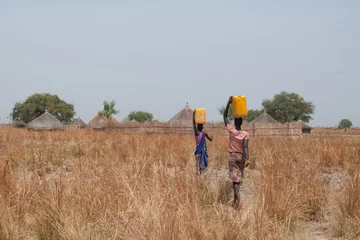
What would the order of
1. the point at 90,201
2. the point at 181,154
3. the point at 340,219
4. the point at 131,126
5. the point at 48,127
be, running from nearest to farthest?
the point at 90,201 < the point at 340,219 < the point at 181,154 < the point at 131,126 < the point at 48,127

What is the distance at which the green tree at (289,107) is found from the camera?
75000 mm

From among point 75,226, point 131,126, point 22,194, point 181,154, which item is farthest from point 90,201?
point 131,126

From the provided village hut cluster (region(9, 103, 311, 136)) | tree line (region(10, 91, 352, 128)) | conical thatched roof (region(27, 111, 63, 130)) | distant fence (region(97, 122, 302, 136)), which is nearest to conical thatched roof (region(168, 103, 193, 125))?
village hut cluster (region(9, 103, 311, 136))

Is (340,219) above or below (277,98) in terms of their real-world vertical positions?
below

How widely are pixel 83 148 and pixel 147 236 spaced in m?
9.39

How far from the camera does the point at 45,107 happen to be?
74438mm

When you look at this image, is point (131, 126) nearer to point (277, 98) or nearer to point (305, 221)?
point (305, 221)

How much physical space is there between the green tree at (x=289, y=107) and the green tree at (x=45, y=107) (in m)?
33.2

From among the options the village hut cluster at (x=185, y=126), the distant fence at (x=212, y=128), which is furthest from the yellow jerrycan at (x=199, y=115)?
the distant fence at (x=212, y=128)

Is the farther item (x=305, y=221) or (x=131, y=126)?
(x=131, y=126)

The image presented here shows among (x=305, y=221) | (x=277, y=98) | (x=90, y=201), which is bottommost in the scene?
(x=305, y=221)

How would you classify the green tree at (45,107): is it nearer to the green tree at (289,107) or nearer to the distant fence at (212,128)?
the green tree at (289,107)

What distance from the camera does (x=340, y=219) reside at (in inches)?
173

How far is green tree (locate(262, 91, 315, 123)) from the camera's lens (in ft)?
246
